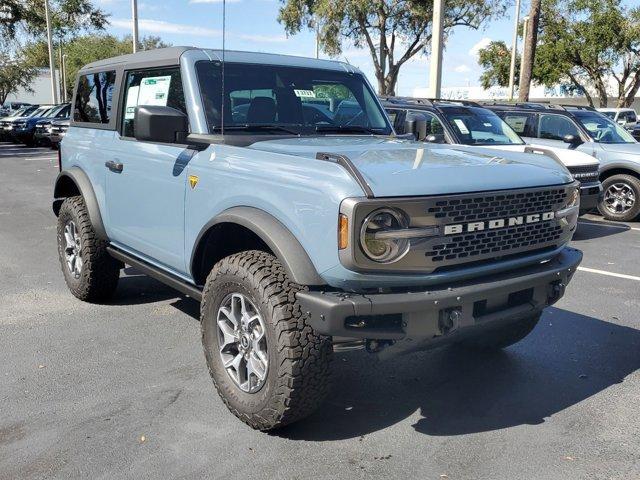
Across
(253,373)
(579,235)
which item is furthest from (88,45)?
(253,373)

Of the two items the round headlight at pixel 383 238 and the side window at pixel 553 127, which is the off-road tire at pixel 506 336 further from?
the side window at pixel 553 127

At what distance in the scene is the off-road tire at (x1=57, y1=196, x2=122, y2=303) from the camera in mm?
5184

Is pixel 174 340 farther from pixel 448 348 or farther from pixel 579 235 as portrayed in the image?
pixel 579 235

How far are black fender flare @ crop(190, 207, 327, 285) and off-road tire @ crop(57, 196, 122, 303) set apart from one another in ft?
7.04

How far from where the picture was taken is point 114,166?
4.73 metres

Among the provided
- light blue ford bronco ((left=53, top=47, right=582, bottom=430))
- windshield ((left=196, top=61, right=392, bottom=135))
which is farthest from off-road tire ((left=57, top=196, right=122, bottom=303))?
windshield ((left=196, top=61, right=392, bottom=135))

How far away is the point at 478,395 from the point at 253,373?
1.42 m

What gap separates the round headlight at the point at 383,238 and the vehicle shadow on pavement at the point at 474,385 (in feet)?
3.57

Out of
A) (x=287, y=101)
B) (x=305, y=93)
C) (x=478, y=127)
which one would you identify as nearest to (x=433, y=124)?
(x=478, y=127)

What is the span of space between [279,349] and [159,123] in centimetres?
153

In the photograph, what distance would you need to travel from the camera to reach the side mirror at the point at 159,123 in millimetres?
3707

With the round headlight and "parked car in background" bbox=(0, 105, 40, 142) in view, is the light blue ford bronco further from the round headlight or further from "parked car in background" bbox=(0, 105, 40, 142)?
"parked car in background" bbox=(0, 105, 40, 142)

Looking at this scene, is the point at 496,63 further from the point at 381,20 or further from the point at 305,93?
the point at 305,93

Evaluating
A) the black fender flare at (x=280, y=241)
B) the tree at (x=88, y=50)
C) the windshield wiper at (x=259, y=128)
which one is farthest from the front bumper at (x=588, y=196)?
the tree at (x=88, y=50)
